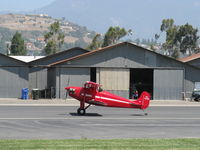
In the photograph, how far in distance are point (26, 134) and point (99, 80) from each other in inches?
1190

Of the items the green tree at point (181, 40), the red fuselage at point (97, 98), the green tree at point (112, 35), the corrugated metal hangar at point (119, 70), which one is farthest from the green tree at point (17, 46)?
the red fuselage at point (97, 98)

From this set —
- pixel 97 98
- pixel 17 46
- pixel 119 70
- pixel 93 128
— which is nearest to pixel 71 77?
pixel 119 70

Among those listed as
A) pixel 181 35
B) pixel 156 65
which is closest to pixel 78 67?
pixel 156 65

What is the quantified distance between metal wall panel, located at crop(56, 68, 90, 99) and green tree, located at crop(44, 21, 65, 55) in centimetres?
6854

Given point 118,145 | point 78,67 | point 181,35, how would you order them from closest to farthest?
1. point 118,145
2. point 78,67
3. point 181,35

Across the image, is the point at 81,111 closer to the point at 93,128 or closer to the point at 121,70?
the point at 93,128

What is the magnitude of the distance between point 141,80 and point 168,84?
28.0 feet

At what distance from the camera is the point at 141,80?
58438mm

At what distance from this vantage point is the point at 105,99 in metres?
29.9

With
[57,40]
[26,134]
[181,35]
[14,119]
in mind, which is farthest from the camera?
[57,40]

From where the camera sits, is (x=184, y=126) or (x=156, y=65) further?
(x=156, y=65)

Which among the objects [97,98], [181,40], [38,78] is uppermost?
[181,40]

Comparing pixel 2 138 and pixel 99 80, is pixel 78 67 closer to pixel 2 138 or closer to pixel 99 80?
pixel 99 80

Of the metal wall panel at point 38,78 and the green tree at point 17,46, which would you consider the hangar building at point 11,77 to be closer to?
the metal wall panel at point 38,78
